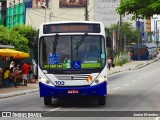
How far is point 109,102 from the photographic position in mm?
19969

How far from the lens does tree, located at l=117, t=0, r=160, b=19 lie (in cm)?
2287

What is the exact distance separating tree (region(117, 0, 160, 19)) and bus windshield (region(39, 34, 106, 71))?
5.72m

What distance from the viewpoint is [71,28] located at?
59.1 feet

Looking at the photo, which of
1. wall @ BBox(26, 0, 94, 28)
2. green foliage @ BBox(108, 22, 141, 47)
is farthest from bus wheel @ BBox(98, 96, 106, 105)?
wall @ BBox(26, 0, 94, 28)

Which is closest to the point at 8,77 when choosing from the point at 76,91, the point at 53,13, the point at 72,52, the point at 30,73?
the point at 30,73

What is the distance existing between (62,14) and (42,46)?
308 feet

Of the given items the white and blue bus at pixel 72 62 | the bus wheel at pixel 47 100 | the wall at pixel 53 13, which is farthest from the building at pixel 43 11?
the white and blue bus at pixel 72 62

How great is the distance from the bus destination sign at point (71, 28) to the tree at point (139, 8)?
536 centimetres

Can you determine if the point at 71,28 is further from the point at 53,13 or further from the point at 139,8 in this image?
the point at 53,13

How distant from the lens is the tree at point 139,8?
22.9 meters

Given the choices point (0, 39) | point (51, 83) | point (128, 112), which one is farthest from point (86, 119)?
point (0, 39)

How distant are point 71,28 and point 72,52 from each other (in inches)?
38.7

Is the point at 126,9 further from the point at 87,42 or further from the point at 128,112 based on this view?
the point at 128,112

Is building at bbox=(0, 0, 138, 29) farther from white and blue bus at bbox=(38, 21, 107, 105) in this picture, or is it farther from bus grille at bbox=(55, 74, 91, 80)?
bus grille at bbox=(55, 74, 91, 80)
